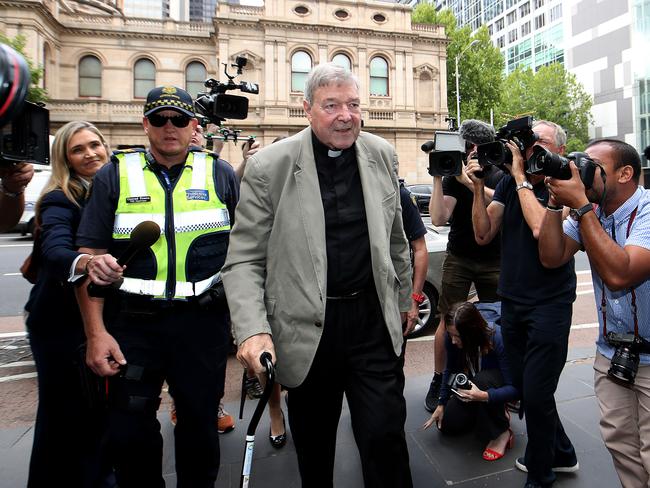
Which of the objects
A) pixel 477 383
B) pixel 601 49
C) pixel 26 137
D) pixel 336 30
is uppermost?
pixel 601 49

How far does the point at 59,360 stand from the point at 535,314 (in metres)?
2.51

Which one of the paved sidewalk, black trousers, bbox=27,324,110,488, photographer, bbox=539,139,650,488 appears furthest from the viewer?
the paved sidewalk

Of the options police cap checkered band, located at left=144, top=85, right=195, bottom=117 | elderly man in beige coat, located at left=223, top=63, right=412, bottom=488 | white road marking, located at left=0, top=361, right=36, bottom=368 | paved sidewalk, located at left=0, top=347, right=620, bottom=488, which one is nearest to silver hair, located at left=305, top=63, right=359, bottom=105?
elderly man in beige coat, located at left=223, top=63, right=412, bottom=488

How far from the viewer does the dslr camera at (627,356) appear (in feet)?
6.77

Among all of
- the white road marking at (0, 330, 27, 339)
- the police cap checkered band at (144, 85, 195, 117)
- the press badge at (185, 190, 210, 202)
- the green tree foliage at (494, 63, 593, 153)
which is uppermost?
the green tree foliage at (494, 63, 593, 153)

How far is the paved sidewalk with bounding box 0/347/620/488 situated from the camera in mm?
2799

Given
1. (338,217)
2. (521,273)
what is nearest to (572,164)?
(521,273)

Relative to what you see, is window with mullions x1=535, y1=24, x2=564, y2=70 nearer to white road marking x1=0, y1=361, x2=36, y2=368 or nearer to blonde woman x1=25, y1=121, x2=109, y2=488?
white road marking x1=0, y1=361, x2=36, y2=368

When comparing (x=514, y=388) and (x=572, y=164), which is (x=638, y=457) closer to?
(x=514, y=388)

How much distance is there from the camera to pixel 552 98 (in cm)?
4181

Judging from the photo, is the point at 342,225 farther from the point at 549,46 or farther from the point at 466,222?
the point at 549,46

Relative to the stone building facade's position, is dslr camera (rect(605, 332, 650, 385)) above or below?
below

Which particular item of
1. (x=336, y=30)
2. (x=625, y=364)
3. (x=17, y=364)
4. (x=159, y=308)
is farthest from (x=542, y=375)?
(x=336, y=30)

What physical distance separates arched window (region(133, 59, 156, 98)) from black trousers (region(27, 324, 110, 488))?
95.7 feet
